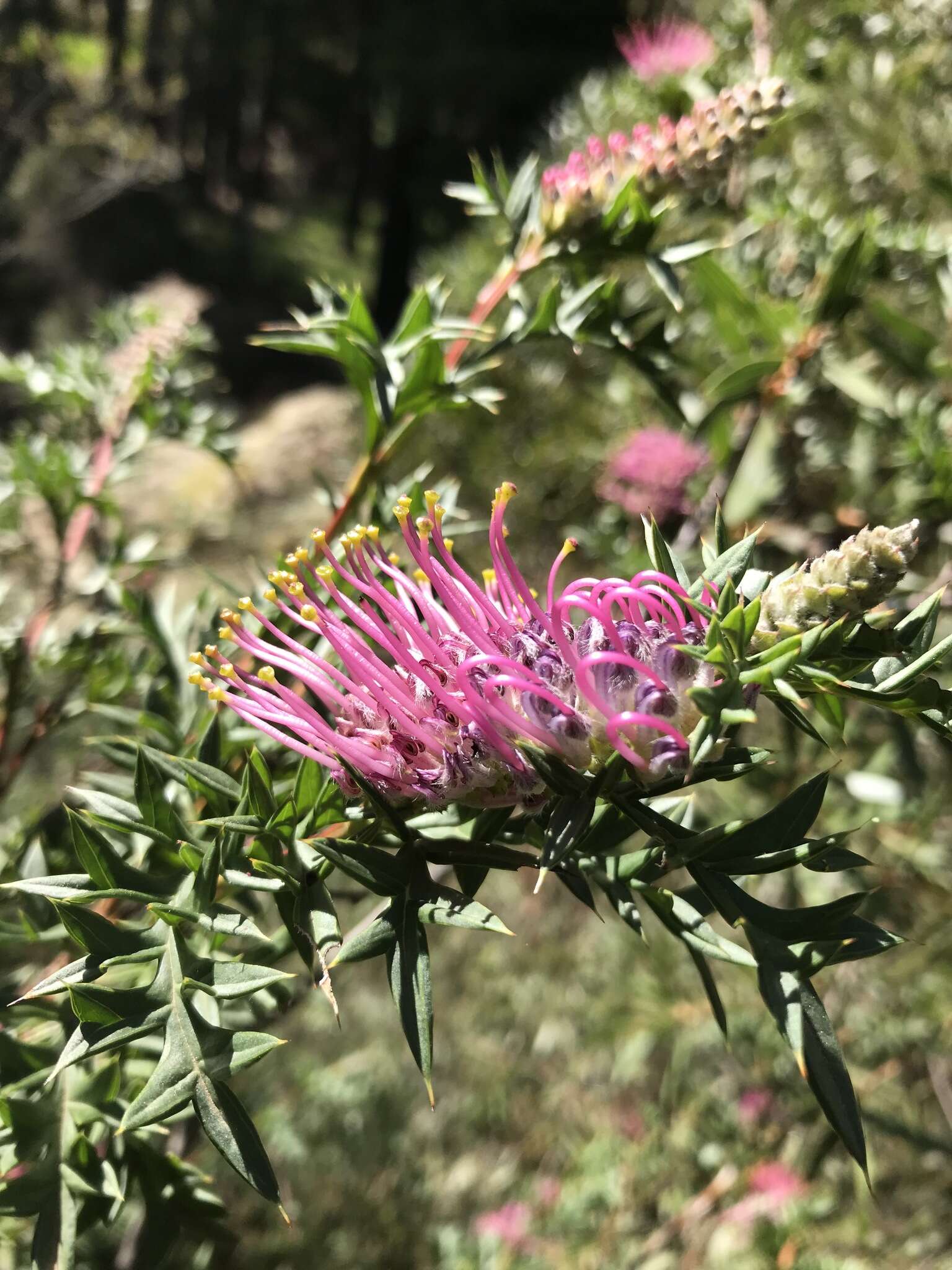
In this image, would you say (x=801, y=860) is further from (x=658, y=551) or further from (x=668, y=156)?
(x=668, y=156)

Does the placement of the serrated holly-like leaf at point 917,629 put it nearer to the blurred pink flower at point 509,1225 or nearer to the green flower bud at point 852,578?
the green flower bud at point 852,578

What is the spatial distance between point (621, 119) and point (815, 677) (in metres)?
2.09

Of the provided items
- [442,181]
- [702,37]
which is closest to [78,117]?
[442,181]

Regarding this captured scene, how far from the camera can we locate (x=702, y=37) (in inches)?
69.7


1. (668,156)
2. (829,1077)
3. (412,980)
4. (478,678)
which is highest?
(668,156)

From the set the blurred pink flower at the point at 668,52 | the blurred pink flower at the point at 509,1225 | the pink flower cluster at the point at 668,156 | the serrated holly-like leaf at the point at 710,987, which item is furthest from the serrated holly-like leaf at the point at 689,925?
the blurred pink flower at the point at 668,52

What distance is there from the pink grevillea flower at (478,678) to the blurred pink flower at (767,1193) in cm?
100

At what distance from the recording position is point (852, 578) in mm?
331

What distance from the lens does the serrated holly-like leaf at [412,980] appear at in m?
0.35

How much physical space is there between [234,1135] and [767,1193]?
1032mm

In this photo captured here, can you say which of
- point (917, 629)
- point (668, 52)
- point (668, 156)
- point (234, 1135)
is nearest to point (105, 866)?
point (234, 1135)

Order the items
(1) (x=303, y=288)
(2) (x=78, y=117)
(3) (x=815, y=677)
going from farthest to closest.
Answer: (1) (x=303, y=288), (2) (x=78, y=117), (3) (x=815, y=677)

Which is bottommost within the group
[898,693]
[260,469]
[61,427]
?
[898,693]

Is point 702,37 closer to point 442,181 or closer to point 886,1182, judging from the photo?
point 886,1182
